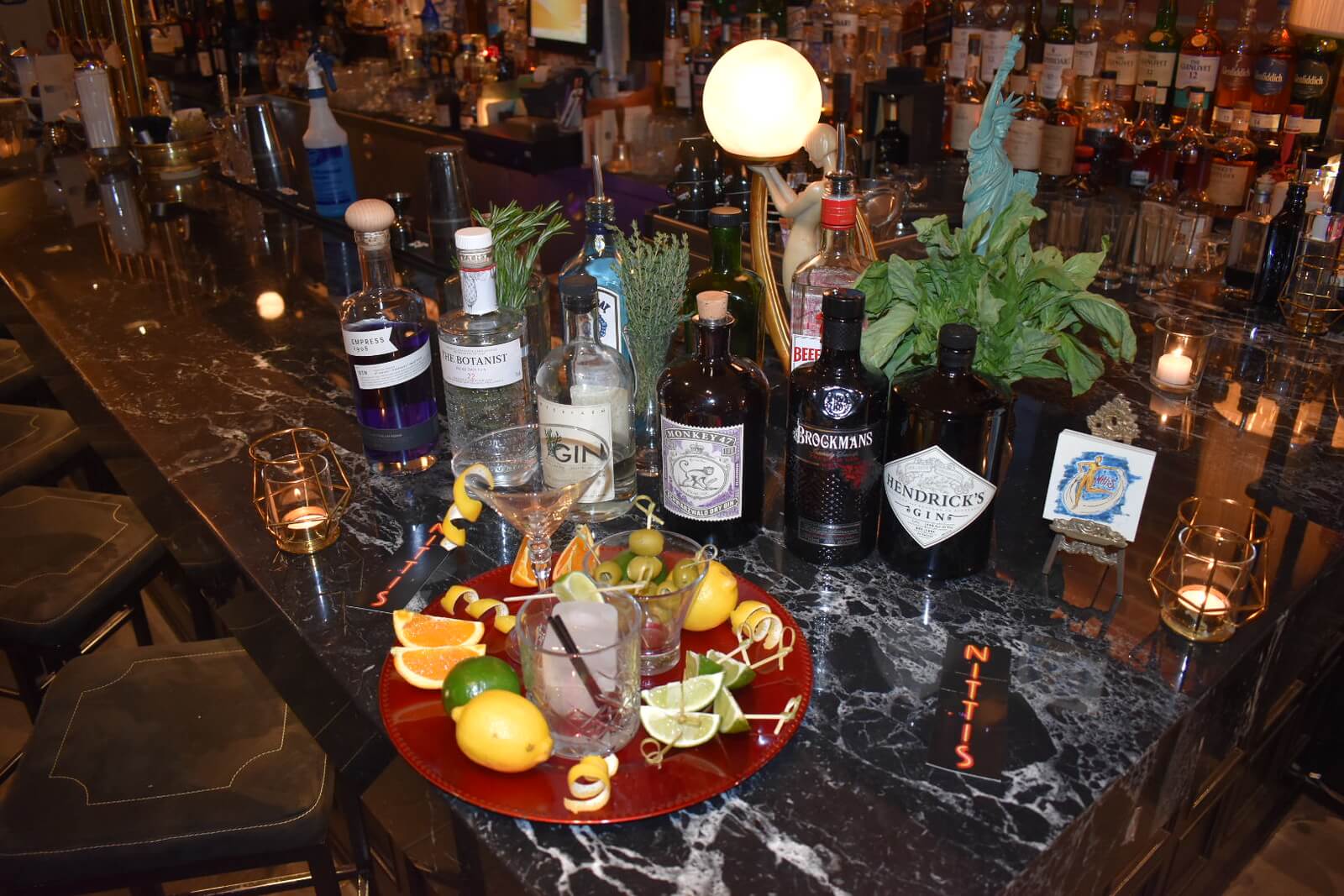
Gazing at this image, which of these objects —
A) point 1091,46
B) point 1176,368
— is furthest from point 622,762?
A: point 1091,46

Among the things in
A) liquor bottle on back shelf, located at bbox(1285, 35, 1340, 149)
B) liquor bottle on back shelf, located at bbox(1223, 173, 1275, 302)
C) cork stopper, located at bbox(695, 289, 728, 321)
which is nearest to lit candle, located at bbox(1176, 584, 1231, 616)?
cork stopper, located at bbox(695, 289, 728, 321)

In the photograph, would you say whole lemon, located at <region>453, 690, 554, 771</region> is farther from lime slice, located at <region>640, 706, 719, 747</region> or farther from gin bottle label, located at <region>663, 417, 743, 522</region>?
gin bottle label, located at <region>663, 417, 743, 522</region>

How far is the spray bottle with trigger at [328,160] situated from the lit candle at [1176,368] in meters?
1.98

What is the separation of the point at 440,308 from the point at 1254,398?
144 cm

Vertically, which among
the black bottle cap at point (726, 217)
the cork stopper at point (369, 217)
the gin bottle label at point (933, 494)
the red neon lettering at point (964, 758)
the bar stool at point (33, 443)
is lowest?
the bar stool at point (33, 443)

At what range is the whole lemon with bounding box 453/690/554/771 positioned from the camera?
2.78ft

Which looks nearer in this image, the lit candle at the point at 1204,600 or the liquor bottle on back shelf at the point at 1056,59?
the lit candle at the point at 1204,600

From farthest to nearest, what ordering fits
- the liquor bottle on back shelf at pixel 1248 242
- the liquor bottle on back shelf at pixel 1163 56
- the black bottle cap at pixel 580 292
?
the liquor bottle on back shelf at pixel 1163 56, the liquor bottle on back shelf at pixel 1248 242, the black bottle cap at pixel 580 292

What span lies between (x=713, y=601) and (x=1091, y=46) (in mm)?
1984

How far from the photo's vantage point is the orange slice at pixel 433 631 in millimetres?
1018

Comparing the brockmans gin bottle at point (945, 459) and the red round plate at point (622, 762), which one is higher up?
the brockmans gin bottle at point (945, 459)

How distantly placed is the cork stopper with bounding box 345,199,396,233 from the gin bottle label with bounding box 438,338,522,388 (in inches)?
7.8

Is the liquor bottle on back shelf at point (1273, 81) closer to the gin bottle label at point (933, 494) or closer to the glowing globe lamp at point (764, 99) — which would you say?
the glowing globe lamp at point (764, 99)

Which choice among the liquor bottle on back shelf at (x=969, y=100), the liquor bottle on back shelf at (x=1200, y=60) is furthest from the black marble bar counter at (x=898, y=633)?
the liquor bottle on back shelf at (x=969, y=100)
